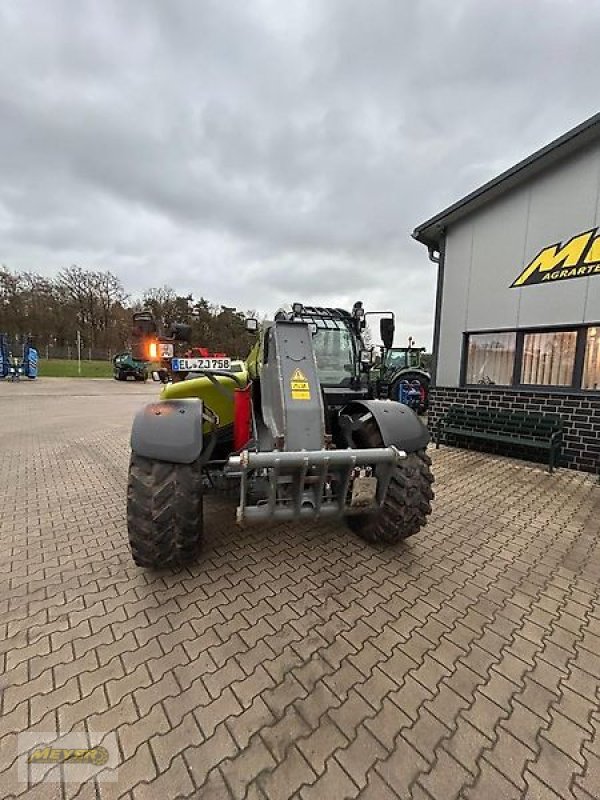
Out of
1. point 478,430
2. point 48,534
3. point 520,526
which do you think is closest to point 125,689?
point 48,534

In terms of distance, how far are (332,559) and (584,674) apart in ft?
5.36

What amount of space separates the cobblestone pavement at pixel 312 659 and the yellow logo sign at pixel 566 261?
3.82 meters

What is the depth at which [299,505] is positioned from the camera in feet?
8.48

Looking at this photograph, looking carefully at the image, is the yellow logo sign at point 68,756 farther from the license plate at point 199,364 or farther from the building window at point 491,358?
the building window at point 491,358

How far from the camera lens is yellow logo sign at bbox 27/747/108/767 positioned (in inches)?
58.7

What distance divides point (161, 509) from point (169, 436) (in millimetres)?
485

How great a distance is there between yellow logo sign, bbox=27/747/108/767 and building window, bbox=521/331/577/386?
22.3ft

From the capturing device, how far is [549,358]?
20.0 feet

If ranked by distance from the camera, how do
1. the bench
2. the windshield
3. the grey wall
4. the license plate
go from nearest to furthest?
the license plate
the windshield
the grey wall
the bench

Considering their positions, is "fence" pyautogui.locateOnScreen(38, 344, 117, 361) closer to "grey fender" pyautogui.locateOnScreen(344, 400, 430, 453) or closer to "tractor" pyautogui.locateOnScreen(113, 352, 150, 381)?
"tractor" pyautogui.locateOnScreen(113, 352, 150, 381)

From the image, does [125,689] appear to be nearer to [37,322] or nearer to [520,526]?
[520,526]

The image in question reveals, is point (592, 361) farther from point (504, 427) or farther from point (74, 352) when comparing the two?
point (74, 352)

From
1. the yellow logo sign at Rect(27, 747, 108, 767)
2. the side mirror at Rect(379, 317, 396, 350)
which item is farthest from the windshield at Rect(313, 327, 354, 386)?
the yellow logo sign at Rect(27, 747, 108, 767)

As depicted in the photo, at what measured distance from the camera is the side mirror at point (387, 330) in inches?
161
